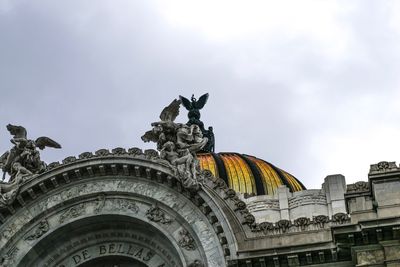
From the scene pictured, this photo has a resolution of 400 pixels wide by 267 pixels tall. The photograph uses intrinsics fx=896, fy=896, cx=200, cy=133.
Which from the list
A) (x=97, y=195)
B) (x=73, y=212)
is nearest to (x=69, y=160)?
(x=97, y=195)

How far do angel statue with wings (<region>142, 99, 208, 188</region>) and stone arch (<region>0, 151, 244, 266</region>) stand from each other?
20.3 inches

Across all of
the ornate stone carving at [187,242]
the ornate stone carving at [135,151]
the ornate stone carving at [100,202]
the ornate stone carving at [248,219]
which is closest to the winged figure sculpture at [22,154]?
the ornate stone carving at [100,202]

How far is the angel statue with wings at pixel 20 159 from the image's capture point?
31.8 metres

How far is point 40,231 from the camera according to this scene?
31.5 m

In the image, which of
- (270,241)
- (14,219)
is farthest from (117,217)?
(270,241)

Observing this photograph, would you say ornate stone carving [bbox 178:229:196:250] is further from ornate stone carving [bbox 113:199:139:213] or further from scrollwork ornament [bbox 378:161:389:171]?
scrollwork ornament [bbox 378:161:389:171]

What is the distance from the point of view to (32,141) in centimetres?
3309

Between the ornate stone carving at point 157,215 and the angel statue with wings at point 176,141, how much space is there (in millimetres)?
1497

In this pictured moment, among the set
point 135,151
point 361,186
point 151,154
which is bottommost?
point 361,186

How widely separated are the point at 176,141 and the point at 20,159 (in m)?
5.79

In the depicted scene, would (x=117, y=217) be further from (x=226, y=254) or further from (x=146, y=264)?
(x=226, y=254)

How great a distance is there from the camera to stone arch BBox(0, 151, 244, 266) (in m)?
30.7

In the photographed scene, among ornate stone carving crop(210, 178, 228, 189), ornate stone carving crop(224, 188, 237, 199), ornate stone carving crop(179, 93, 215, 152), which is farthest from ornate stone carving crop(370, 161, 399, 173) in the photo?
ornate stone carving crop(179, 93, 215, 152)

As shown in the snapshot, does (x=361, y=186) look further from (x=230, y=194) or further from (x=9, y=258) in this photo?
(x=9, y=258)
